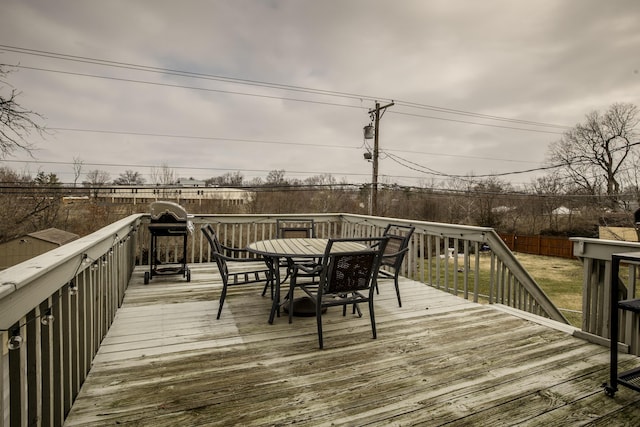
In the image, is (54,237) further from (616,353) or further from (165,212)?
(616,353)

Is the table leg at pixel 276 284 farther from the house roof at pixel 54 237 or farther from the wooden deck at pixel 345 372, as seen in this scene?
the house roof at pixel 54 237

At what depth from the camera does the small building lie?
11.0m

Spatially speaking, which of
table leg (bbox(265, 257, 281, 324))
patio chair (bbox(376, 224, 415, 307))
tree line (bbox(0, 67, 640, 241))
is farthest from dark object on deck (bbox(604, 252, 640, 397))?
tree line (bbox(0, 67, 640, 241))

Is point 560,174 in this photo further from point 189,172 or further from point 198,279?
point 198,279

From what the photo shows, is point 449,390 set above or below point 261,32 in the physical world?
below

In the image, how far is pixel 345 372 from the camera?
229cm

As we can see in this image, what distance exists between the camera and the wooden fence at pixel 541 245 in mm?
22469

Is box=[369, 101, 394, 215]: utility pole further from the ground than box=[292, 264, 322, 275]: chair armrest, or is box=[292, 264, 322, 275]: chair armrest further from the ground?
box=[369, 101, 394, 215]: utility pole

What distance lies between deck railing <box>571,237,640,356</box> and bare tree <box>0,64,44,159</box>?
13324 millimetres

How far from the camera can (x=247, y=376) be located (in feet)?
7.25

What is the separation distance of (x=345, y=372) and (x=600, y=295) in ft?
7.52

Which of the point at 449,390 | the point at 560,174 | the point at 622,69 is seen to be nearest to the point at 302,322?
the point at 449,390

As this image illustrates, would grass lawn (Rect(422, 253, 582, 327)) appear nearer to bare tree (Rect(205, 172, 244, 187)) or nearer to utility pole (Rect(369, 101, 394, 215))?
utility pole (Rect(369, 101, 394, 215))

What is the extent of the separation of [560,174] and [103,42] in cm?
2814
